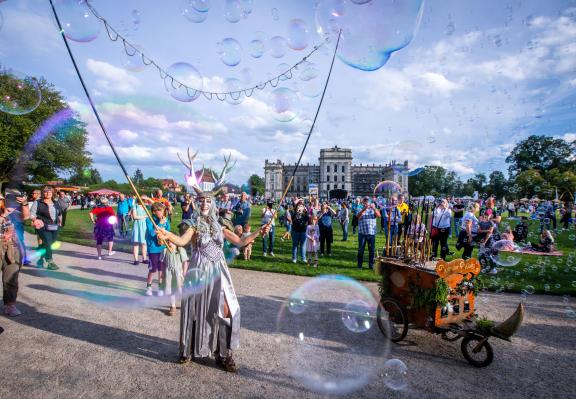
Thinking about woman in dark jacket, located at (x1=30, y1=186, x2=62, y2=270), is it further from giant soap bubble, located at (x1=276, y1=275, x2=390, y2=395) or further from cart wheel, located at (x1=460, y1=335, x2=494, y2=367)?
cart wheel, located at (x1=460, y1=335, x2=494, y2=367)

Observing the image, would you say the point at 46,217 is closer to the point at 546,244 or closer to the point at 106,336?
the point at 106,336

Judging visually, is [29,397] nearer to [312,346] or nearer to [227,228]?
[227,228]

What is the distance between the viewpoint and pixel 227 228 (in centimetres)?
481

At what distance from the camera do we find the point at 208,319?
4.14 m

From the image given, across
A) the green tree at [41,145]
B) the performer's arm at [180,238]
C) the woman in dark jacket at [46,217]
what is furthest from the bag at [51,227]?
the green tree at [41,145]

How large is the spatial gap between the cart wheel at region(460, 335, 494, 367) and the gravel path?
0.38 ft

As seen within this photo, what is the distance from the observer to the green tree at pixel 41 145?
33.7 metres

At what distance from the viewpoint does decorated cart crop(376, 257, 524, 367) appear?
4.26m

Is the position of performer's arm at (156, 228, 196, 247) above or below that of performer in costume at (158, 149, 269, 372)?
above

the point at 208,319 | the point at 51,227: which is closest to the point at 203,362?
the point at 208,319

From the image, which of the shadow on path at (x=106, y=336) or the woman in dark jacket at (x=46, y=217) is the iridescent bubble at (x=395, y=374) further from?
the woman in dark jacket at (x=46, y=217)

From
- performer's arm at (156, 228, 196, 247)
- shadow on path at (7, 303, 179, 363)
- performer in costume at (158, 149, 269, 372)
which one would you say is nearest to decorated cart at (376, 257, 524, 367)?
performer in costume at (158, 149, 269, 372)

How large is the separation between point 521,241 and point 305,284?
12.3 metres

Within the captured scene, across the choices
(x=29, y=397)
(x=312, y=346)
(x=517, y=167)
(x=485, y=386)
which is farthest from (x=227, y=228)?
(x=517, y=167)
